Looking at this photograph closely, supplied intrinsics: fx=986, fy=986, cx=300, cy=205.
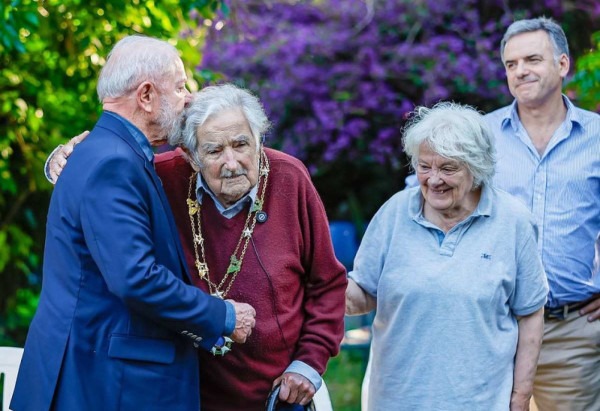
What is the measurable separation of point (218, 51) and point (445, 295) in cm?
367

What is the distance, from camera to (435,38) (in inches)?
237

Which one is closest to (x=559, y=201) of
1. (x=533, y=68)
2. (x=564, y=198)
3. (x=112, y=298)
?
(x=564, y=198)

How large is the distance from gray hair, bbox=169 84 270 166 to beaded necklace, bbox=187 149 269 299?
0.44ft

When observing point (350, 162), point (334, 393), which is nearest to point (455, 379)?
point (334, 393)

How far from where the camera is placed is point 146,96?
2666 mm

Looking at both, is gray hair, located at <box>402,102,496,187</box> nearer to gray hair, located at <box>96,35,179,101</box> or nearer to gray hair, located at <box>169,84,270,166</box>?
gray hair, located at <box>169,84,270,166</box>

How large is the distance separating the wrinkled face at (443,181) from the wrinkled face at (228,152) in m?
0.55

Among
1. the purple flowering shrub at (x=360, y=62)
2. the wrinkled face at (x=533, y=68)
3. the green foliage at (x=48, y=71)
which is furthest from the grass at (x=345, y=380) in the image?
the wrinkled face at (x=533, y=68)

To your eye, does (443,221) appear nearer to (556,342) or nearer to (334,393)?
(556,342)

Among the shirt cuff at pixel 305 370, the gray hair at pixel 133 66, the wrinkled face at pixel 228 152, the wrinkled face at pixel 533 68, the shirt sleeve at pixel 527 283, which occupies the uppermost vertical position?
the gray hair at pixel 133 66

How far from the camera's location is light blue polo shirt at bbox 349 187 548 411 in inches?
115

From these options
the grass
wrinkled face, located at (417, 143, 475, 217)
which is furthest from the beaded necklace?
the grass

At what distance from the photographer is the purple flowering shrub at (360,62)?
598 centimetres

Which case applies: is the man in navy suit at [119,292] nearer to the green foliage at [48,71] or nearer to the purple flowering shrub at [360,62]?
the green foliage at [48,71]
